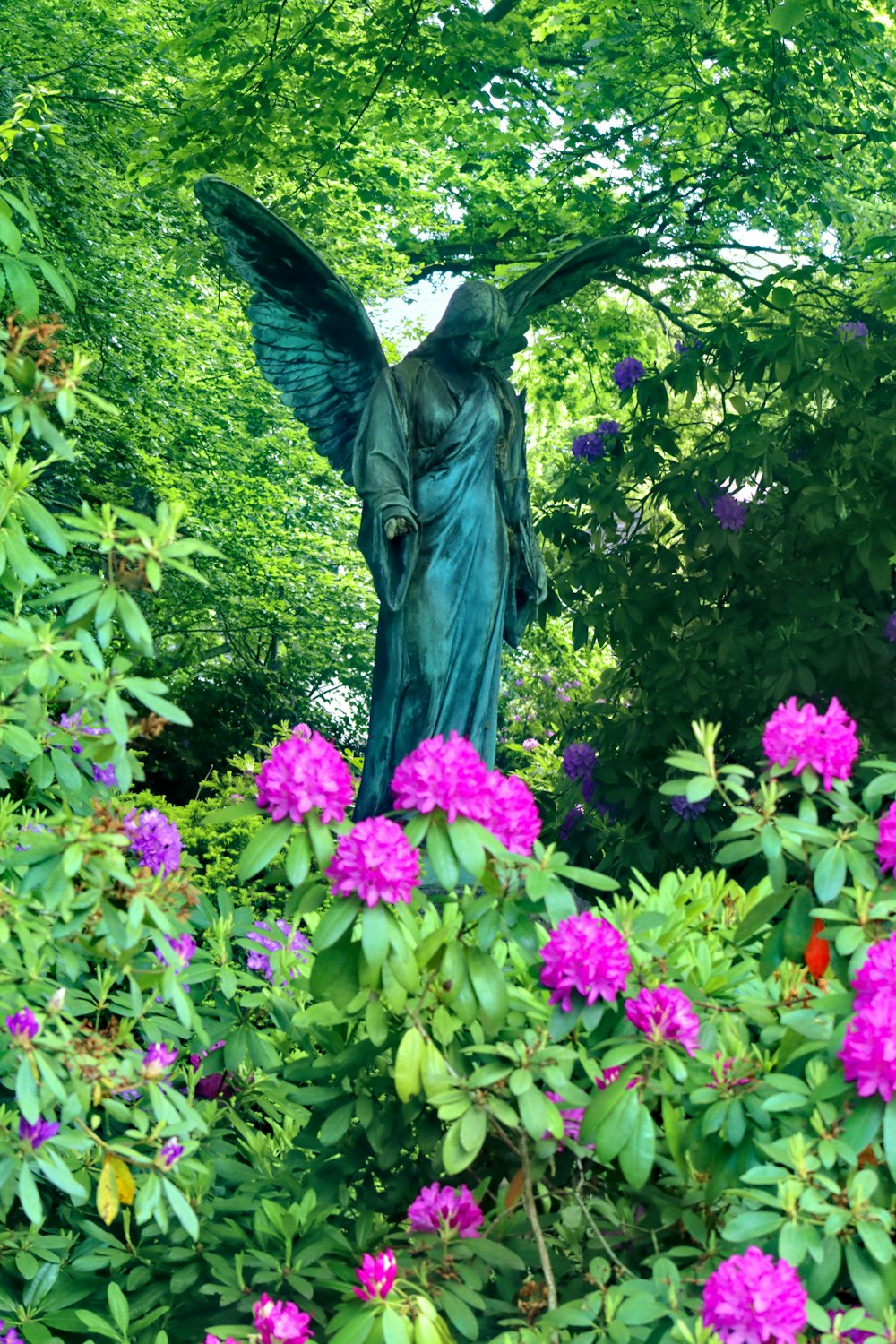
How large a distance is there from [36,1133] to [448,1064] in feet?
1.93

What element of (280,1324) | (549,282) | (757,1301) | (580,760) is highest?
(549,282)

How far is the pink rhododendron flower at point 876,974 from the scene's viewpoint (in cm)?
178

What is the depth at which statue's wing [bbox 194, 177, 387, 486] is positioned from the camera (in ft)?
17.0

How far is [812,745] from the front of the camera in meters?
2.01

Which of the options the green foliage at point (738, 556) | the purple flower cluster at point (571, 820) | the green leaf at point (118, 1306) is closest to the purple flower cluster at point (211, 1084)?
the green leaf at point (118, 1306)

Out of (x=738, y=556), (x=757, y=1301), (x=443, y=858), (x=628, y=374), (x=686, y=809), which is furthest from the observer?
(x=628, y=374)

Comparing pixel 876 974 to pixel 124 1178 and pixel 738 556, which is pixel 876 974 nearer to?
pixel 124 1178

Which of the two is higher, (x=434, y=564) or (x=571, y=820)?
(x=434, y=564)

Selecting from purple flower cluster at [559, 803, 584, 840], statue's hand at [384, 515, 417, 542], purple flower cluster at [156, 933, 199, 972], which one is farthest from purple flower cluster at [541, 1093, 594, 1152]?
purple flower cluster at [559, 803, 584, 840]

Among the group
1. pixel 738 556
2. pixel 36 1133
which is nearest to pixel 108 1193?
pixel 36 1133

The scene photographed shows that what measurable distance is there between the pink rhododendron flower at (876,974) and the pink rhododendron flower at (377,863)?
59 cm

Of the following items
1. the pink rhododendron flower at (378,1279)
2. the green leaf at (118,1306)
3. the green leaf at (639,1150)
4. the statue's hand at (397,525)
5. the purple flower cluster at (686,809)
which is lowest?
the green leaf at (118,1306)

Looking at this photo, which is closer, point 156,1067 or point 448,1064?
point 156,1067

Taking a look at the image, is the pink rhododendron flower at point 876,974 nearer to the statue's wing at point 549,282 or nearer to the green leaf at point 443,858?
the green leaf at point 443,858
